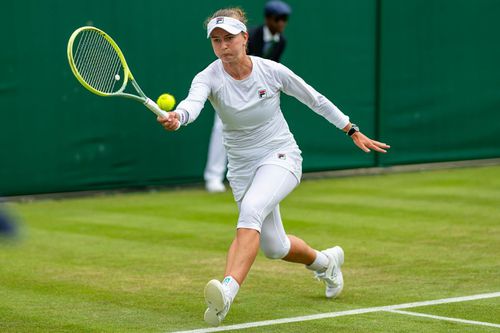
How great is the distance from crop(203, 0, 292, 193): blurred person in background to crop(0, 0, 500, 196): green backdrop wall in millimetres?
390

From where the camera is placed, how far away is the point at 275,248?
7.48 m

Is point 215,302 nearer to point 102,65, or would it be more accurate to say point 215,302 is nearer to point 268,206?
point 268,206

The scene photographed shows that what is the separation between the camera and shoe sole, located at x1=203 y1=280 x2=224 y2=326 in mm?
6672

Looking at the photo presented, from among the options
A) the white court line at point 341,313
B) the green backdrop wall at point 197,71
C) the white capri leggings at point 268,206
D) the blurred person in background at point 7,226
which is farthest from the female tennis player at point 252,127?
the green backdrop wall at point 197,71

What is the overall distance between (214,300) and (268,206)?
0.75 m

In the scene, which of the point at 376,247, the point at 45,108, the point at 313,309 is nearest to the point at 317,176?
the point at 45,108

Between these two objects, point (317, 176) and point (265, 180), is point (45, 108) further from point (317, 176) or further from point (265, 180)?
point (265, 180)

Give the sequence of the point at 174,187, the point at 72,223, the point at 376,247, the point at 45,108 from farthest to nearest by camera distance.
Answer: the point at 174,187, the point at 45,108, the point at 72,223, the point at 376,247

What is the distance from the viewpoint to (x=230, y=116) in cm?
735

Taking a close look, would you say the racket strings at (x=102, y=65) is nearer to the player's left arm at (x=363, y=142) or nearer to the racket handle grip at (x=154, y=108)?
the racket handle grip at (x=154, y=108)

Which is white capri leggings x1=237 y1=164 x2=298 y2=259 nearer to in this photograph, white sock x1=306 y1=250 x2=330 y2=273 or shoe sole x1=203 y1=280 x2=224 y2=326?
white sock x1=306 y1=250 x2=330 y2=273

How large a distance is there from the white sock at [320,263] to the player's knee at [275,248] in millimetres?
319

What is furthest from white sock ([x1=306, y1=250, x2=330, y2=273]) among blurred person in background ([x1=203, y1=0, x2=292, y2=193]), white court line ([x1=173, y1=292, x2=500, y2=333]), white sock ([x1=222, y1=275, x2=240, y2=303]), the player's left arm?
blurred person in background ([x1=203, y1=0, x2=292, y2=193])

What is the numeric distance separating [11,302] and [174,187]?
6.60 m
